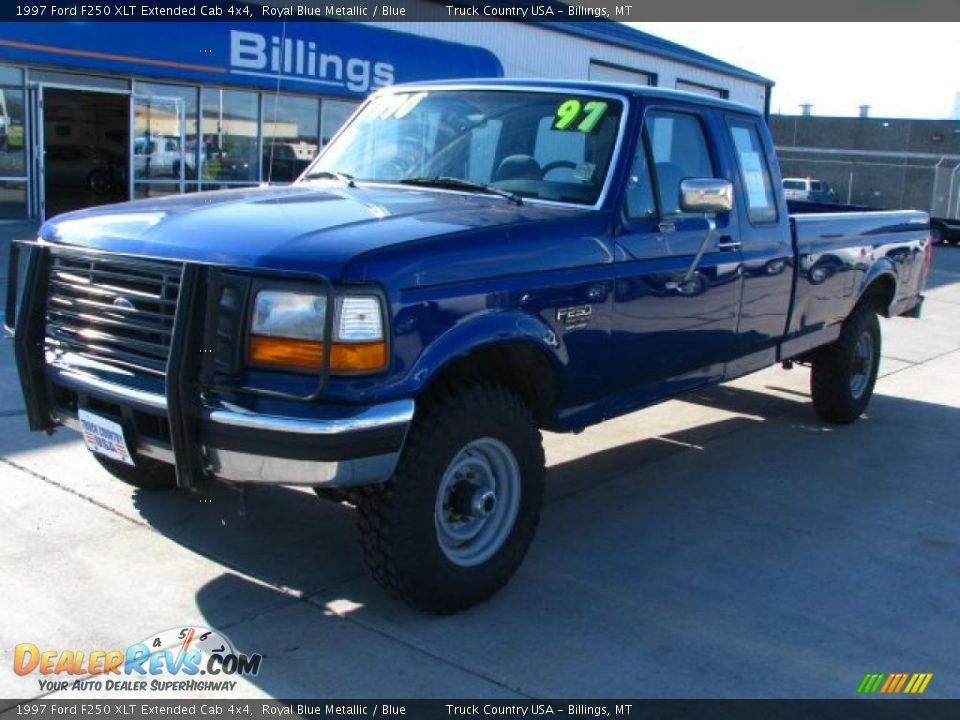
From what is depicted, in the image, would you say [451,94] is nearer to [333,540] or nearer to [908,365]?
[333,540]

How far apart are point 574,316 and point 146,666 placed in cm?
209

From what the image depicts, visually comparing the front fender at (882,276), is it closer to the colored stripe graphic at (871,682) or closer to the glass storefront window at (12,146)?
the colored stripe graphic at (871,682)

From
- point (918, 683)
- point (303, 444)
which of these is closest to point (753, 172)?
point (918, 683)

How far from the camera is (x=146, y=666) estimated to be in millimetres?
3373

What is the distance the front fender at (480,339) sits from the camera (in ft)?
11.3

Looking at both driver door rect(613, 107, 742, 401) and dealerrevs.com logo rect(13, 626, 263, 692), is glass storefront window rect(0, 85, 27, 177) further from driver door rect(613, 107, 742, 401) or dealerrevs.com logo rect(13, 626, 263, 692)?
dealerrevs.com logo rect(13, 626, 263, 692)

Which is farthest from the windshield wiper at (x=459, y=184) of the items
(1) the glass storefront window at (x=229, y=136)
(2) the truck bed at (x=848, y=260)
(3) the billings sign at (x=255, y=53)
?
(1) the glass storefront window at (x=229, y=136)

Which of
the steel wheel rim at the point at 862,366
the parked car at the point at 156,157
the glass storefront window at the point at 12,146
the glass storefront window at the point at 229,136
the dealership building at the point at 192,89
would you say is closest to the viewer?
the steel wheel rim at the point at 862,366

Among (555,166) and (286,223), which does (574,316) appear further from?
(286,223)

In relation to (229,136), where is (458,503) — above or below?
below

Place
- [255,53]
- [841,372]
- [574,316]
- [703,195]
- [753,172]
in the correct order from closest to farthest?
1. [574,316]
2. [703,195]
3. [753,172]
4. [841,372]
5. [255,53]

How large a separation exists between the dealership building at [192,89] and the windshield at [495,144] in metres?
9.76

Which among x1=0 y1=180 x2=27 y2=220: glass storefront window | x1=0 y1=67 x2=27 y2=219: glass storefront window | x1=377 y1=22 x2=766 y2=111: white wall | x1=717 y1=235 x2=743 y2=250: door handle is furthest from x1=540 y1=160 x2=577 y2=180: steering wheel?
x1=377 y1=22 x2=766 y2=111: white wall

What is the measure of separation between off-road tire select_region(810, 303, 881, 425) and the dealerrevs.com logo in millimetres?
4903
